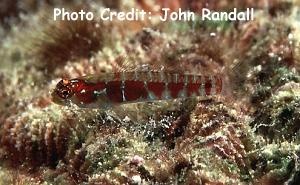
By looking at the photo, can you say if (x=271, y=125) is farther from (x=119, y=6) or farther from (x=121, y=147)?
(x=119, y=6)

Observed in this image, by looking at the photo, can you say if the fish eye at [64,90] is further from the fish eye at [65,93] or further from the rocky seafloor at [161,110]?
the rocky seafloor at [161,110]

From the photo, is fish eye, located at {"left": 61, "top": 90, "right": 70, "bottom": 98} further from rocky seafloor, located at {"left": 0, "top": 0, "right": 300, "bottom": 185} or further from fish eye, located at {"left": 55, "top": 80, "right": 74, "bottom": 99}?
rocky seafloor, located at {"left": 0, "top": 0, "right": 300, "bottom": 185}

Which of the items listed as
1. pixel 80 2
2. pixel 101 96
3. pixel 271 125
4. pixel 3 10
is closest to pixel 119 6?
pixel 80 2

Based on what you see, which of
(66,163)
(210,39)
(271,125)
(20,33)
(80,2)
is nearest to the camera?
(271,125)

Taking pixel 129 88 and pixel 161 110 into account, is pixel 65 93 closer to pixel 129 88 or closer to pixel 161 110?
pixel 129 88

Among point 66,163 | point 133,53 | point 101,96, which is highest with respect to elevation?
point 133,53

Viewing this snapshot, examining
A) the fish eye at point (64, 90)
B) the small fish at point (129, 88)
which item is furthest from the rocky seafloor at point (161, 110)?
the fish eye at point (64, 90)

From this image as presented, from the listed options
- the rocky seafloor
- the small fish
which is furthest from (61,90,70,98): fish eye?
the rocky seafloor
